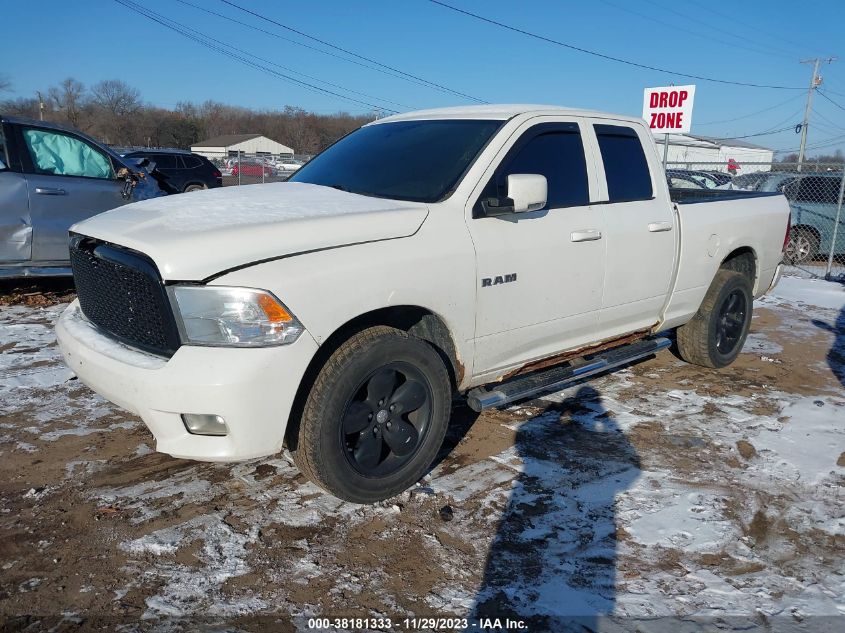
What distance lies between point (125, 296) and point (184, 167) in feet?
56.1

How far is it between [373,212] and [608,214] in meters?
1.83

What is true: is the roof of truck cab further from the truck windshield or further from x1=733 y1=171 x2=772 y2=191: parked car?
x1=733 y1=171 x2=772 y2=191: parked car

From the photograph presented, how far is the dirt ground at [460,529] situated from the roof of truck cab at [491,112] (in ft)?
6.65

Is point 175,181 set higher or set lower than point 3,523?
higher

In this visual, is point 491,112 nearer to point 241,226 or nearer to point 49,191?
point 241,226

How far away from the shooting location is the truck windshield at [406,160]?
12.2 feet

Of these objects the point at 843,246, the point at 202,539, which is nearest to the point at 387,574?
the point at 202,539

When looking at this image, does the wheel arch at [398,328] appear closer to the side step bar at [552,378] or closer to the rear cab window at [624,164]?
the side step bar at [552,378]

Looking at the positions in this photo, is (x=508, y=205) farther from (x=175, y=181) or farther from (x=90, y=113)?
(x=90, y=113)

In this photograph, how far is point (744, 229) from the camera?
562 centimetres

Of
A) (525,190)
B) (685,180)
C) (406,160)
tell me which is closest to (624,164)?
(525,190)

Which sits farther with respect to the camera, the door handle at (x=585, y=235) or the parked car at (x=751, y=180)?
the parked car at (x=751, y=180)

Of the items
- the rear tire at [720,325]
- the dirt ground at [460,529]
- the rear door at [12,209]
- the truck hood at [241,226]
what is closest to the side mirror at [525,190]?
the truck hood at [241,226]

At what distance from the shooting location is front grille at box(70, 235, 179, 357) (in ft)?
9.27
